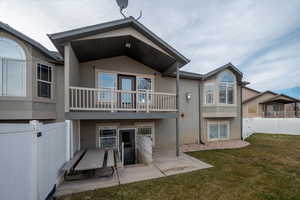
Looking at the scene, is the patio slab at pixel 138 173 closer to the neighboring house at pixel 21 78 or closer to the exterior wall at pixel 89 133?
the exterior wall at pixel 89 133

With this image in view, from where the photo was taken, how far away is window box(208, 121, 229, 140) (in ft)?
33.4

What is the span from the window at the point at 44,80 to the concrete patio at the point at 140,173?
433 centimetres

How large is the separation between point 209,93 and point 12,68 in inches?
446

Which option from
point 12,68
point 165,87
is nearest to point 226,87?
point 165,87

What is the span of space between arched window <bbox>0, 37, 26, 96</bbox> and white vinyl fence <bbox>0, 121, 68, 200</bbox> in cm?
412

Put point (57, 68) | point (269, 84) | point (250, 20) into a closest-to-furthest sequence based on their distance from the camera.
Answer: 1. point (57, 68)
2. point (250, 20)
3. point (269, 84)

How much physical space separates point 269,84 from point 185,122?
40.5 m

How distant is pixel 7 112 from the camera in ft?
17.9

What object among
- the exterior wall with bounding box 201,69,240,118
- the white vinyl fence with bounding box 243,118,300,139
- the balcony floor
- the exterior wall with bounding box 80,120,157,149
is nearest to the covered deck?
the white vinyl fence with bounding box 243,118,300,139

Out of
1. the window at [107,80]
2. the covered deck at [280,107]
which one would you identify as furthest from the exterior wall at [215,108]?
the covered deck at [280,107]

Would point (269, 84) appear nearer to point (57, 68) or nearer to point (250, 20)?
point (250, 20)

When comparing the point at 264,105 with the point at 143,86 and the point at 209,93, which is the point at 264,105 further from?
the point at 143,86

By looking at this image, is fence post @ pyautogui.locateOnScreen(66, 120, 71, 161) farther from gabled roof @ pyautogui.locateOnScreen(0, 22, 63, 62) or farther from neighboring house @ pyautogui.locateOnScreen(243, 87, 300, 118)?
neighboring house @ pyautogui.locateOnScreen(243, 87, 300, 118)

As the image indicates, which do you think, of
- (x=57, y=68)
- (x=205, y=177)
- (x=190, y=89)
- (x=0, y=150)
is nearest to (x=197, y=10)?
(x=190, y=89)
